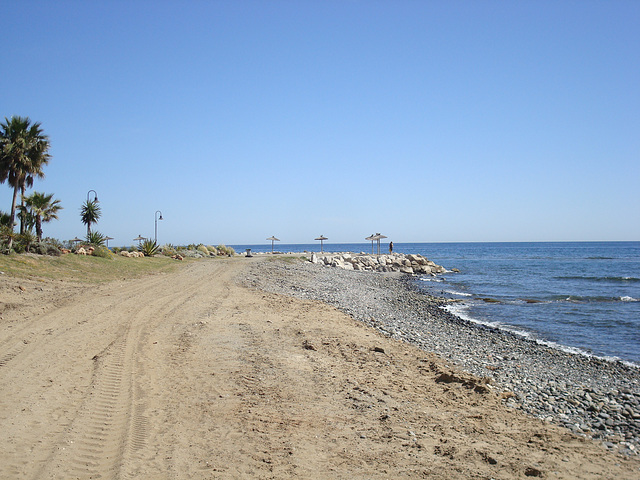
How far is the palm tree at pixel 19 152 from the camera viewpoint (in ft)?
75.8

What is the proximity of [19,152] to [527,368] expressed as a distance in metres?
25.8

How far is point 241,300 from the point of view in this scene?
14461mm

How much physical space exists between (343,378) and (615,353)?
9123 millimetres

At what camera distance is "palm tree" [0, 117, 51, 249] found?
2311 cm

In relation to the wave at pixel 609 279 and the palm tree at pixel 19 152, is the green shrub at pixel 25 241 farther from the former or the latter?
the wave at pixel 609 279

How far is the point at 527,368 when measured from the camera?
9789 millimetres

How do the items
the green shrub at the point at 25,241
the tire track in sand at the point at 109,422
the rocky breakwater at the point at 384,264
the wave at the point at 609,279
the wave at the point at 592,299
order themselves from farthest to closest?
the rocky breakwater at the point at 384,264
the wave at the point at 609,279
the wave at the point at 592,299
the green shrub at the point at 25,241
the tire track in sand at the point at 109,422

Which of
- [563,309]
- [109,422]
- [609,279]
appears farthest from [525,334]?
[609,279]

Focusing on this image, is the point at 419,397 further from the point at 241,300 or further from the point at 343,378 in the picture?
the point at 241,300

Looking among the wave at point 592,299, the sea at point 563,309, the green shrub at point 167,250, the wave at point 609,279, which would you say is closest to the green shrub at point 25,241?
the green shrub at point 167,250

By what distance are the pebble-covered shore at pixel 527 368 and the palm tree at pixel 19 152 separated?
49.9 feet

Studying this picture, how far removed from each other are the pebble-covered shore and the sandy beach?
0.63 metres

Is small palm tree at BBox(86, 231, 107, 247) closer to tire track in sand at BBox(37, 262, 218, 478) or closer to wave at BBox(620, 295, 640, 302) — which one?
tire track in sand at BBox(37, 262, 218, 478)

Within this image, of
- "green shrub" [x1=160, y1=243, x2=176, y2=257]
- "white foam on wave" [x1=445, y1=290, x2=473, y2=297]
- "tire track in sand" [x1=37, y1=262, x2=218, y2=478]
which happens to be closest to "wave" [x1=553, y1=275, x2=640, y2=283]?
"white foam on wave" [x1=445, y1=290, x2=473, y2=297]
